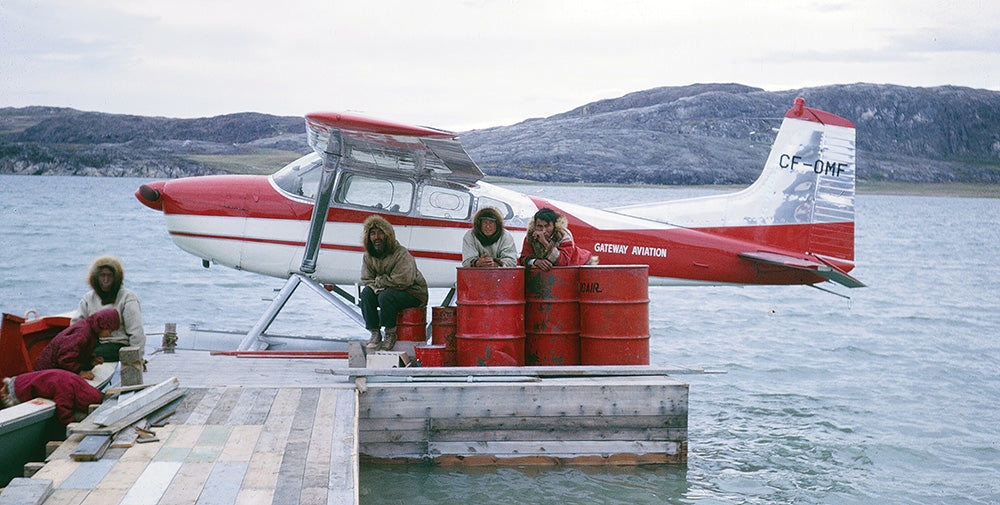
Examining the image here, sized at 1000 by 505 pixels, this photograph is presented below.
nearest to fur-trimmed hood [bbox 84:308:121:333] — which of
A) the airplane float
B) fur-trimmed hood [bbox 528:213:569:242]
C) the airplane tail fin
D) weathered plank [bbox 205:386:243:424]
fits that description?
weathered plank [bbox 205:386:243:424]

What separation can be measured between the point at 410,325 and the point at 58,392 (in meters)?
2.72

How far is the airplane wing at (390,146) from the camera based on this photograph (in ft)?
23.7

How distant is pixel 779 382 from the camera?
12.2 meters

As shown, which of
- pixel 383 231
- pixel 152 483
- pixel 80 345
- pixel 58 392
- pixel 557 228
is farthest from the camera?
pixel 383 231

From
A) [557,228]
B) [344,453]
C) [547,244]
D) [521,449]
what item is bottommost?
[521,449]

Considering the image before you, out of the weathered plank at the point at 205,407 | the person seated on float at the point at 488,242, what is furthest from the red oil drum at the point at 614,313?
the weathered plank at the point at 205,407

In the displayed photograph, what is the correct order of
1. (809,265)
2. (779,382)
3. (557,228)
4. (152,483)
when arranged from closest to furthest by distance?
(152,483)
(557,228)
(809,265)
(779,382)

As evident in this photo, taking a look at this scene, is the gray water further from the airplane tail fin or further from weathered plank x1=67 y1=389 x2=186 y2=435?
the airplane tail fin

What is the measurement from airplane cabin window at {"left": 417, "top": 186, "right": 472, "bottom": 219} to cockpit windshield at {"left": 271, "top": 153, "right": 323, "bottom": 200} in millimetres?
1030

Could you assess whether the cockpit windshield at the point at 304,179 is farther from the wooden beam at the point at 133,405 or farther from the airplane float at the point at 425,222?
the wooden beam at the point at 133,405

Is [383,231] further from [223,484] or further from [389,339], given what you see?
[223,484]

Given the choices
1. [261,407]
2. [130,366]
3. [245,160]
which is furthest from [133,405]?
[245,160]

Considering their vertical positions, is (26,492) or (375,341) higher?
(375,341)

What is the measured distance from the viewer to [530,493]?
653 centimetres
